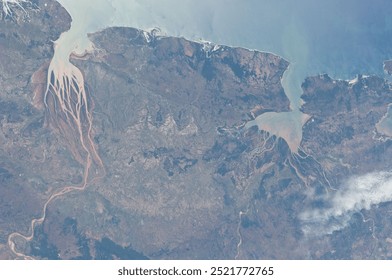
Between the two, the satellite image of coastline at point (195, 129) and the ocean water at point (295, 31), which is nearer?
the satellite image of coastline at point (195, 129)

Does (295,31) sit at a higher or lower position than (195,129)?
higher

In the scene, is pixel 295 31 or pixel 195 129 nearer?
pixel 195 129

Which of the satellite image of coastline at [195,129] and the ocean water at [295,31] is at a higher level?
the ocean water at [295,31]

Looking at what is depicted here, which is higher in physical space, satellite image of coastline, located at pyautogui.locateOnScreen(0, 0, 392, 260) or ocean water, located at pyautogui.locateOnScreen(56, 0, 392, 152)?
ocean water, located at pyautogui.locateOnScreen(56, 0, 392, 152)

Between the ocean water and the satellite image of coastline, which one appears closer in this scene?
the satellite image of coastline
